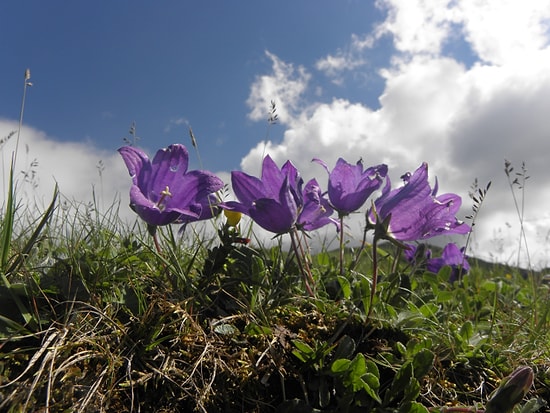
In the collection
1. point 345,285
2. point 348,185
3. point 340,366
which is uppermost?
point 348,185

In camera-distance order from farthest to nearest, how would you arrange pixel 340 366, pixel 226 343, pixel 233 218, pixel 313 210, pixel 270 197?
pixel 233 218, pixel 313 210, pixel 270 197, pixel 226 343, pixel 340 366

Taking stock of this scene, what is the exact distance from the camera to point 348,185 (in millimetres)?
2406

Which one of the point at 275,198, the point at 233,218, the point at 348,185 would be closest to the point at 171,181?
the point at 233,218

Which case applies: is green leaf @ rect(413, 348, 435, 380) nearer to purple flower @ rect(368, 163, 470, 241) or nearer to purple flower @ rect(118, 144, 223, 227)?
purple flower @ rect(368, 163, 470, 241)

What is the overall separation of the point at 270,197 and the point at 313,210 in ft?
0.77

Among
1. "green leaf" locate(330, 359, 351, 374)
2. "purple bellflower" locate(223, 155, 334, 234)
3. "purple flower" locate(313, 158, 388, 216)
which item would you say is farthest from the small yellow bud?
"green leaf" locate(330, 359, 351, 374)

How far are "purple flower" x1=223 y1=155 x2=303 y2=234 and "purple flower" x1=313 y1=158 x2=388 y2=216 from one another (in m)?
0.19

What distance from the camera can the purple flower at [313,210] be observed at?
7.72ft

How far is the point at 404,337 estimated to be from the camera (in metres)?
2.28

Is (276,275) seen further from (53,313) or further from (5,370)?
(5,370)

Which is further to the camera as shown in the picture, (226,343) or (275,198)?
(275,198)

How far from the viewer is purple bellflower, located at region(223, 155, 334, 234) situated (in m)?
2.22

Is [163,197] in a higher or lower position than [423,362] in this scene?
higher

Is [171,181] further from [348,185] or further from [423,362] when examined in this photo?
[423,362]
